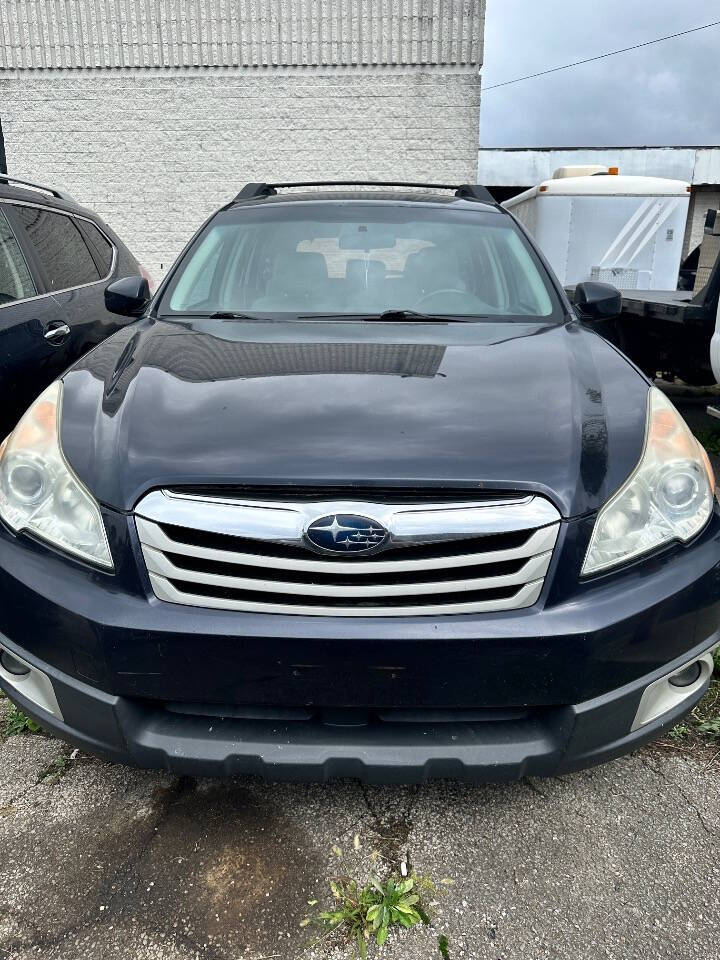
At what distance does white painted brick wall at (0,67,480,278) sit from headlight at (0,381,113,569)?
9.35 meters

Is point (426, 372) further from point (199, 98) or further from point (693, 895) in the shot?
point (199, 98)

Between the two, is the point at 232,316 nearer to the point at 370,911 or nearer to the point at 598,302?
the point at 598,302

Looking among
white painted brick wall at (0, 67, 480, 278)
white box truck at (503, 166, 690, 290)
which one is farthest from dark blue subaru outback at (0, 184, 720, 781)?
white painted brick wall at (0, 67, 480, 278)

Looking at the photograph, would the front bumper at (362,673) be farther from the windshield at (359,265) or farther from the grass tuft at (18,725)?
the windshield at (359,265)

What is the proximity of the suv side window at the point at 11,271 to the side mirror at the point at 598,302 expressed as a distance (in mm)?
2520

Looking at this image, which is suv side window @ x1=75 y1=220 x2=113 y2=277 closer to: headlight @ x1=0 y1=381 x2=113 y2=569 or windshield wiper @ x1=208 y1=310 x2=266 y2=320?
windshield wiper @ x1=208 y1=310 x2=266 y2=320

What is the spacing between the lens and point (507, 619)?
1.54 meters

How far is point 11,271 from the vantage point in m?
3.49

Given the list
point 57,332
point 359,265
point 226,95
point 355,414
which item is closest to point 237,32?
point 226,95

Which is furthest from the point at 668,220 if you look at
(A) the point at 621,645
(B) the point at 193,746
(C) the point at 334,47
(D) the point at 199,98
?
(B) the point at 193,746

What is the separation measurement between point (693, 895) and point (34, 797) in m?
1.69

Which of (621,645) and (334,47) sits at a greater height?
(334,47)

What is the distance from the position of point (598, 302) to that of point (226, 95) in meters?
9.08

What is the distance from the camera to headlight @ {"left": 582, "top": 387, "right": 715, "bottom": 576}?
162 cm
